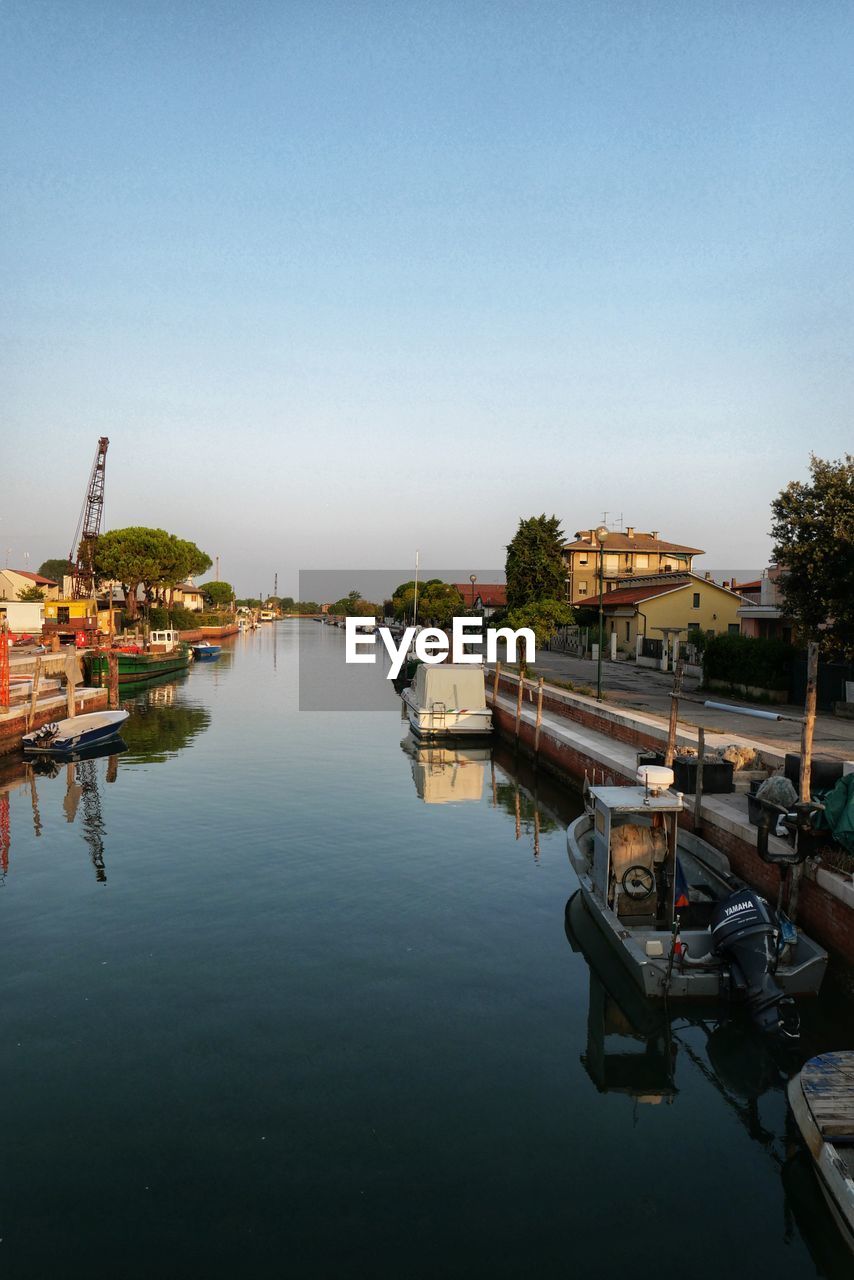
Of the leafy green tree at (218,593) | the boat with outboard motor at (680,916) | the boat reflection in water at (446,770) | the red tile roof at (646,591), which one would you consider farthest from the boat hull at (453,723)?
the leafy green tree at (218,593)

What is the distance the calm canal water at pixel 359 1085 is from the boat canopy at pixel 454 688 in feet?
53.1

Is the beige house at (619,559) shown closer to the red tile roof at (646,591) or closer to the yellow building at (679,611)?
the red tile roof at (646,591)

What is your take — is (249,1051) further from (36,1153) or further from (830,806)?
(830,806)

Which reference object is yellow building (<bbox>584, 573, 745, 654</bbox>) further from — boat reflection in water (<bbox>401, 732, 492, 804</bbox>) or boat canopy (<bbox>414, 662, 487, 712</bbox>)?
boat reflection in water (<bbox>401, 732, 492, 804</bbox>)

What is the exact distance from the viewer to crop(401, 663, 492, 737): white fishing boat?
3416 cm

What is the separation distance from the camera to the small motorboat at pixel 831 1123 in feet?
22.5

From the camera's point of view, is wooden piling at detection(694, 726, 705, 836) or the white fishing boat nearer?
wooden piling at detection(694, 726, 705, 836)

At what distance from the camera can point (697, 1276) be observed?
22.1ft

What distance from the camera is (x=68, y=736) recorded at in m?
30.1

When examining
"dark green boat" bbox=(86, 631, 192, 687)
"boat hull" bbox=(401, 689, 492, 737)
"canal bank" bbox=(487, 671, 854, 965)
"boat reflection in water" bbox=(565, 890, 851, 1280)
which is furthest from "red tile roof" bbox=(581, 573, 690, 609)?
"boat reflection in water" bbox=(565, 890, 851, 1280)

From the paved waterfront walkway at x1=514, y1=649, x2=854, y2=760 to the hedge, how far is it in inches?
37.7

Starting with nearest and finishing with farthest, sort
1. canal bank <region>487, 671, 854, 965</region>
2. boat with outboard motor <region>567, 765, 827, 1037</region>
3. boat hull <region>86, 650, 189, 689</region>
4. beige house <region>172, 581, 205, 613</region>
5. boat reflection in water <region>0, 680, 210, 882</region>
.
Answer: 1. boat with outboard motor <region>567, 765, 827, 1037</region>
2. canal bank <region>487, 671, 854, 965</region>
3. boat reflection in water <region>0, 680, 210, 882</region>
4. boat hull <region>86, 650, 189, 689</region>
5. beige house <region>172, 581, 205, 613</region>

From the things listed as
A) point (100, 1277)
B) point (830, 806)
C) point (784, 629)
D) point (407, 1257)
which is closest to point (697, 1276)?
point (407, 1257)

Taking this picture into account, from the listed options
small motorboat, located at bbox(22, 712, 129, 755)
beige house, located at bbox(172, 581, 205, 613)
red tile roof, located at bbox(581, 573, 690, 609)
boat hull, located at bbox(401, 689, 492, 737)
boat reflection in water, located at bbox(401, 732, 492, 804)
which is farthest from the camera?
beige house, located at bbox(172, 581, 205, 613)
